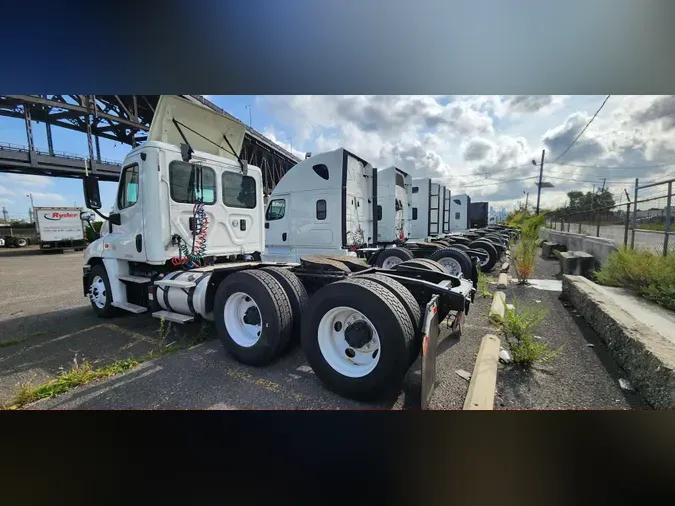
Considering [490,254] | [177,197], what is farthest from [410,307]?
[490,254]

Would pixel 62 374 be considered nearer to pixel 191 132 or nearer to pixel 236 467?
pixel 236 467

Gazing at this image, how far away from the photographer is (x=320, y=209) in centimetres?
730

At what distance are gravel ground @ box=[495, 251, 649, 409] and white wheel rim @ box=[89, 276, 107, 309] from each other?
570 cm

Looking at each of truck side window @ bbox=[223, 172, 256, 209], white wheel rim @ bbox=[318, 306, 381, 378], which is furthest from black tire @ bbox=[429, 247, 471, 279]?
white wheel rim @ bbox=[318, 306, 381, 378]

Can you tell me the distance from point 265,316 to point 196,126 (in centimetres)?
328

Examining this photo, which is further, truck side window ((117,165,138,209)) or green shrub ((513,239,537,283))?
green shrub ((513,239,537,283))

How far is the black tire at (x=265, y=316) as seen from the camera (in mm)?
3031

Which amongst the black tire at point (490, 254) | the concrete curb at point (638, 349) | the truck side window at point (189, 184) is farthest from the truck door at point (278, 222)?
the concrete curb at point (638, 349)

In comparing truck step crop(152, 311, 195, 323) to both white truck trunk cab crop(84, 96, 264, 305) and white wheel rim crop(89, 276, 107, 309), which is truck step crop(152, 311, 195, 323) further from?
white wheel rim crop(89, 276, 107, 309)

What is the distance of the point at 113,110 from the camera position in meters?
3.44

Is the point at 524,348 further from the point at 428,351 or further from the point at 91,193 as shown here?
the point at 91,193

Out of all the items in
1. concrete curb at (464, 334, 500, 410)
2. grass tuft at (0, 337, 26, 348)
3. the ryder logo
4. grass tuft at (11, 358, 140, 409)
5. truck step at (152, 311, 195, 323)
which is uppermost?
the ryder logo

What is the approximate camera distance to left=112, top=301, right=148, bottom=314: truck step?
4.43m

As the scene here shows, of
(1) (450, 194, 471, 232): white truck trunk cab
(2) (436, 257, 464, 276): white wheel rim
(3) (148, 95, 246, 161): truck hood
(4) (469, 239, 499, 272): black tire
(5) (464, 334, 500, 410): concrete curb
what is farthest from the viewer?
(1) (450, 194, 471, 232): white truck trunk cab
